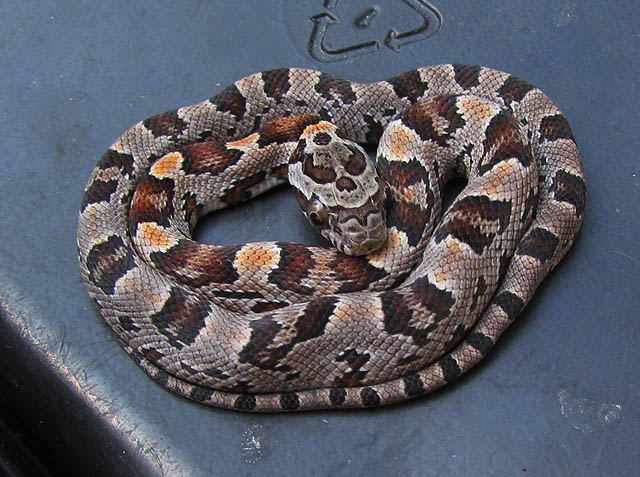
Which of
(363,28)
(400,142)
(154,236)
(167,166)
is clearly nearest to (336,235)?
(400,142)

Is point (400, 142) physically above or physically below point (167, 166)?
above

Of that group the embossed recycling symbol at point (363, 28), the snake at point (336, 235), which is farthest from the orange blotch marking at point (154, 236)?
the embossed recycling symbol at point (363, 28)

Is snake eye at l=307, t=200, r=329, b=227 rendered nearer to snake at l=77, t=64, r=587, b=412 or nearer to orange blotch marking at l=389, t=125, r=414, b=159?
snake at l=77, t=64, r=587, b=412

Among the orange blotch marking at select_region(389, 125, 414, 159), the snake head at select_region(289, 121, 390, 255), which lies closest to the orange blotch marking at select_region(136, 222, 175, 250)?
the snake head at select_region(289, 121, 390, 255)

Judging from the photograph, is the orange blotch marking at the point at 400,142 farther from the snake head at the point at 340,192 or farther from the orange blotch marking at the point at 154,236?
the orange blotch marking at the point at 154,236

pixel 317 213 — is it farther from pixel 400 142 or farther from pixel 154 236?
pixel 154 236

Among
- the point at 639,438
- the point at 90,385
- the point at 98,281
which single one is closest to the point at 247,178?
the point at 98,281
